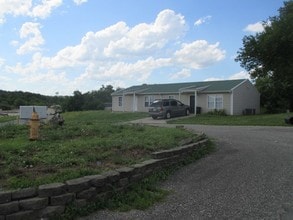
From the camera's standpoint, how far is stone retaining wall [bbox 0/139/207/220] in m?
5.26

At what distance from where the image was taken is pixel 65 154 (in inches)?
305

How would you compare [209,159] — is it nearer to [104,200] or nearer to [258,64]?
[104,200]

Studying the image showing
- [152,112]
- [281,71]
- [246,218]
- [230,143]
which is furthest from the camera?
[152,112]

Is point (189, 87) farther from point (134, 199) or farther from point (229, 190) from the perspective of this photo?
point (134, 199)

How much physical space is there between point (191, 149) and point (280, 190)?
3182mm

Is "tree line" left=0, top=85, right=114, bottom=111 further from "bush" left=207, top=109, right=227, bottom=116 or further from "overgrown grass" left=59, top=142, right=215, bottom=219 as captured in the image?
"overgrown grass" left=59, top=142, right=215, bottom=219

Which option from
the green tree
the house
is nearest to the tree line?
the house

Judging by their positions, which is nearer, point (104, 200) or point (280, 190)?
point (104, 200)

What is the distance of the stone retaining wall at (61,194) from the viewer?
5.26 metres

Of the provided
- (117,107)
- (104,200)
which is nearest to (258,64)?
(104,200)

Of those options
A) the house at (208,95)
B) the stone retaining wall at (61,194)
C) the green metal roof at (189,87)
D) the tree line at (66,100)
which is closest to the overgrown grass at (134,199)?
the stone retaining wall at (61,194)

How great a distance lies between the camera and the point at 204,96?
43.8m

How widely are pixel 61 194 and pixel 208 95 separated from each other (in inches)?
1524

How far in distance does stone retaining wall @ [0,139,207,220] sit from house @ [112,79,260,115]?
35.9m
